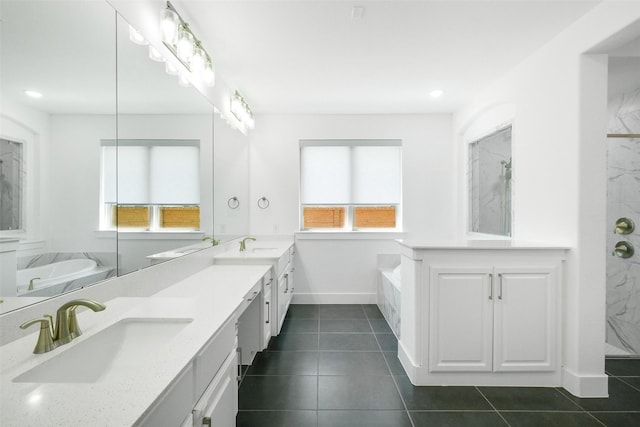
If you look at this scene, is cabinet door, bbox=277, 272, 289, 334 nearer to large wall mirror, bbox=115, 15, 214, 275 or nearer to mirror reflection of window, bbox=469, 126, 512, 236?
large wall mirror, bbox=115, 15, 214, 275

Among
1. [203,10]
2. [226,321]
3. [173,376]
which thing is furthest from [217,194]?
[173,376]

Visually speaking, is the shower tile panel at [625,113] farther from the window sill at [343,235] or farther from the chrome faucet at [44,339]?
the chrome faucet at [44,339]

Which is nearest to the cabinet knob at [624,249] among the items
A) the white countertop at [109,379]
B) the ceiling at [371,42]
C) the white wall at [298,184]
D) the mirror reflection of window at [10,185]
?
the white wall at [298,184]

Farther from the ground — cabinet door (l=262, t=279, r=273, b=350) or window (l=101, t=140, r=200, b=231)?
window (l=101, t=140, r=200, b=231)

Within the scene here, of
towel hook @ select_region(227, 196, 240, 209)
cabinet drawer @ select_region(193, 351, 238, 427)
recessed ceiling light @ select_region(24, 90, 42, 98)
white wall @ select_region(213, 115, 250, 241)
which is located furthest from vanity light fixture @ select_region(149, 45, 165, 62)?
cabinet drawer @ select_region(193, 351, 238, 427)

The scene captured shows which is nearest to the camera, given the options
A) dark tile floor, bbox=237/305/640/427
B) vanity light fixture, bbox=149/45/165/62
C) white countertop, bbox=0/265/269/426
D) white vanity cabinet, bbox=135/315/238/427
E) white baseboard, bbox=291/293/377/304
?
white countertop, bbox=0/265/269/426

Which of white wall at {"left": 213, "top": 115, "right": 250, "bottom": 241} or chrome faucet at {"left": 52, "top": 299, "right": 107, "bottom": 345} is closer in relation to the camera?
chrome faucet at {"left": 52, "top": 299, "right": 107, "bottom": 345}

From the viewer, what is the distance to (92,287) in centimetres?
131

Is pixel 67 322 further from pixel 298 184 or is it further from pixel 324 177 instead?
pixel 324 177

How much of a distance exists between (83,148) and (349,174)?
10.6 feet

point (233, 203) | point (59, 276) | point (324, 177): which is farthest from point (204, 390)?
point (324, 177)

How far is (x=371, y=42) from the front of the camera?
2.35 meters

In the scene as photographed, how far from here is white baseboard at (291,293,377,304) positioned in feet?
13.4

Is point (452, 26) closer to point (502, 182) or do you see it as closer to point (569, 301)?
point (502, 182)
